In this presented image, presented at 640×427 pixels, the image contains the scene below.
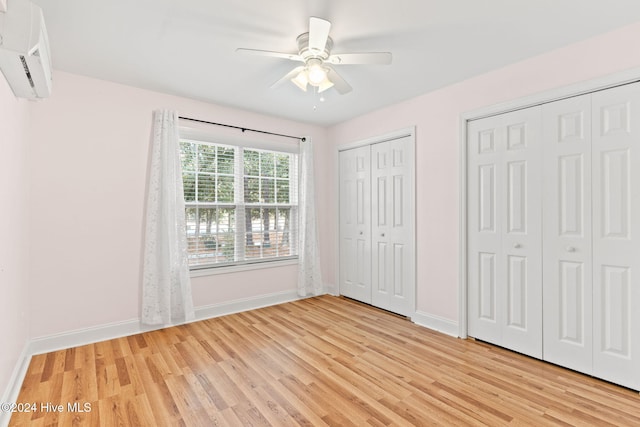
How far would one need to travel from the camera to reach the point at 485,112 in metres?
3.00

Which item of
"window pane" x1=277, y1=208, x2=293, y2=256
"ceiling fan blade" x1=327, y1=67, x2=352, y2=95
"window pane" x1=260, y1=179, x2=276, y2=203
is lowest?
"window pane" x1=277, y1=208, x2=293, y2=256

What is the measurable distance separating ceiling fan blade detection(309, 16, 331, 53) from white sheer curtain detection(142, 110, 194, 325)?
6.82ft

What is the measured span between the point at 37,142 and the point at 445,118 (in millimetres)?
3945

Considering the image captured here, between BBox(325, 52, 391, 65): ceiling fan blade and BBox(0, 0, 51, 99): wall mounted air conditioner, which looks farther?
BBox(325, 52, 391, 65): ceiling fan blade

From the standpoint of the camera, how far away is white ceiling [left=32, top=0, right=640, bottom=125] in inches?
79.3

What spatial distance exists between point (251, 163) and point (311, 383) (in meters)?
2.83

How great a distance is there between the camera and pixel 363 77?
3.07 meters

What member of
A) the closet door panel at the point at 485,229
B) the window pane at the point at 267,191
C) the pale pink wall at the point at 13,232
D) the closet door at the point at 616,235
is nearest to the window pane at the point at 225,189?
the window pane at the point at 267,191

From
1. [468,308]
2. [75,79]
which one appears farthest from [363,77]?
[75,79]

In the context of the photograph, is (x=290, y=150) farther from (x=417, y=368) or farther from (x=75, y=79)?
(x=417, y=368)

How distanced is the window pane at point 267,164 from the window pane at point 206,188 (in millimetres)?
697

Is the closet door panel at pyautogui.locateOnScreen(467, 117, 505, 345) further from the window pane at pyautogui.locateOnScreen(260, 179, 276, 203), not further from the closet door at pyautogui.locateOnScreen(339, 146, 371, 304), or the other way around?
the window pane at pyautogui.locateOnScreen(260, 179, 276, 203)

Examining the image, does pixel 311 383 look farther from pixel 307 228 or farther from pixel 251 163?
pixel 251 163

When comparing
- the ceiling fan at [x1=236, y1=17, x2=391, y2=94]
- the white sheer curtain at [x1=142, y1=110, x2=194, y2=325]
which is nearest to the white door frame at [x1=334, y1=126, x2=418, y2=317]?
the ceiling fan at [x1=236, y1=17, x2=391, y2=94]
